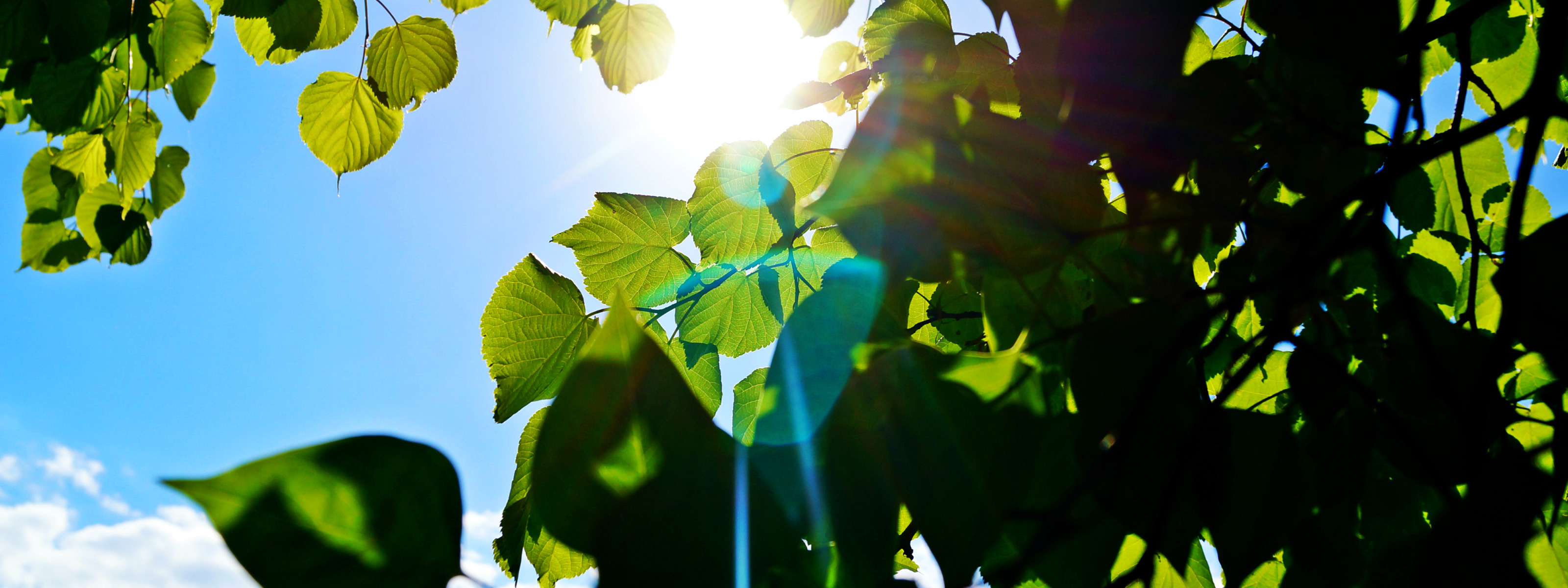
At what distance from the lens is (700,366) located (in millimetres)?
601

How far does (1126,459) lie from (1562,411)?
19 centimetres

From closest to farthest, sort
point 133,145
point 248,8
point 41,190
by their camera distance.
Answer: point 248,8
point 133,145
point 41,190

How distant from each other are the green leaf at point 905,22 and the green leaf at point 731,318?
0.26 metres

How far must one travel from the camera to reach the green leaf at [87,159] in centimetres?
121

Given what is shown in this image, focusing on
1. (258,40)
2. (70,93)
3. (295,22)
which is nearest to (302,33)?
(295,22)

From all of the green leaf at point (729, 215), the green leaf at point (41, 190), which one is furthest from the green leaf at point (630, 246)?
the green leaf at point (41, 190)

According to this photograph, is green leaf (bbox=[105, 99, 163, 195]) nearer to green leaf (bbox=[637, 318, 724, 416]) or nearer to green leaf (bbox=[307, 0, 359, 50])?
green leaf (bbox=[307, 0, 359, 50])

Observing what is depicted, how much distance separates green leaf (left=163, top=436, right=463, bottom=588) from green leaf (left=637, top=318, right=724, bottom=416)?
432 mm

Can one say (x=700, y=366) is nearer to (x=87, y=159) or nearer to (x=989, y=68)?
(x=989, y=68)

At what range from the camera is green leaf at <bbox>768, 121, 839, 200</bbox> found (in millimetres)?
692

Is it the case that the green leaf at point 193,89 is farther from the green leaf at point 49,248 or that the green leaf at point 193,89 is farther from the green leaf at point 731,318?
the green leaf at point 731,318

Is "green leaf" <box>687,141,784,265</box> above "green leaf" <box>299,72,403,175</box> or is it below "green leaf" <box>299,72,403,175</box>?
below

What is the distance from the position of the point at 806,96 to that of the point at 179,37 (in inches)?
36.3

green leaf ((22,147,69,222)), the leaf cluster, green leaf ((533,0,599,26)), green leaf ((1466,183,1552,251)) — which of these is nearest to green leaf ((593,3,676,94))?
green leaf ((533,0,599,26))
